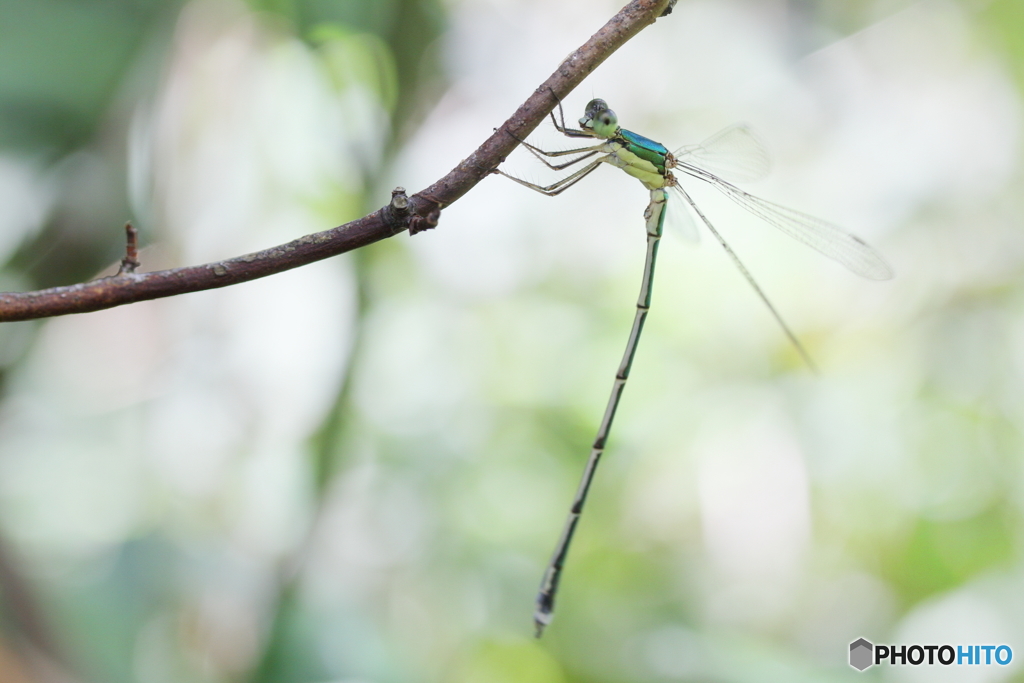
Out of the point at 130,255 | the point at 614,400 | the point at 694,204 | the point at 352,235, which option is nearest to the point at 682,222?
the point at 694,204

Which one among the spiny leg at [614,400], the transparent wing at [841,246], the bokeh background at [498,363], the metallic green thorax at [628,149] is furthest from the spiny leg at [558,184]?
the bokeh background at [498,363]

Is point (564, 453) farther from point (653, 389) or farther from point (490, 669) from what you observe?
point (490, 669)

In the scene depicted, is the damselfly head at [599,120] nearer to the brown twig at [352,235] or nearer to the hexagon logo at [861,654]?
the brown twig at [352,235]

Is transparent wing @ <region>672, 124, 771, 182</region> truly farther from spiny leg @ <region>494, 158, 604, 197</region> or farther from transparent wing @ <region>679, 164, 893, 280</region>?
spiny leg @ <region>494, 158, 604, 197</region>

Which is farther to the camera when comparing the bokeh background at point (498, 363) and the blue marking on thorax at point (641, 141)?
the bokeh background at point (498, 363)

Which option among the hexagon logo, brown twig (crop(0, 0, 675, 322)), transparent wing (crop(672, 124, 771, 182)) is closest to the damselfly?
transparent wing (crop(672, 124, 771, 182))

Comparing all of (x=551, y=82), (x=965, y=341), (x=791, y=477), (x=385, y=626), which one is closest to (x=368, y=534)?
(x=385, y=626)
